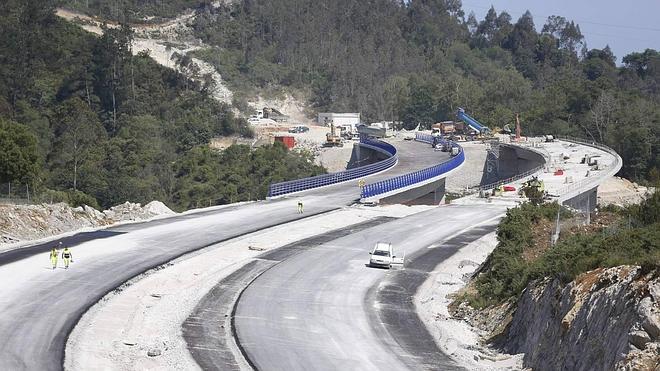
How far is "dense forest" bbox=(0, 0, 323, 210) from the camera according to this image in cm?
9400

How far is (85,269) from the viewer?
48188mm

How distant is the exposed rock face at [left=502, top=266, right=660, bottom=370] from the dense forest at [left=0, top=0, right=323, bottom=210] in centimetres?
4614

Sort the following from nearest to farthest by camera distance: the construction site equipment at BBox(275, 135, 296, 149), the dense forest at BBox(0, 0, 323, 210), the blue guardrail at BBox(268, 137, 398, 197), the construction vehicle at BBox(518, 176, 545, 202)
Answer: the construction vehicle at BBox(518, 176, 545, 202) → the blue guardrail at BBox(268, 137, 398, 197) → the dense forest at BBox(0, 0, 323, 210) → the construction site equipment at BBox(275, 135, 296, 149)

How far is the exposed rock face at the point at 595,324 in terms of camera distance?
24.8m

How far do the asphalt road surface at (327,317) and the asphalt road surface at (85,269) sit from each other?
645 cm

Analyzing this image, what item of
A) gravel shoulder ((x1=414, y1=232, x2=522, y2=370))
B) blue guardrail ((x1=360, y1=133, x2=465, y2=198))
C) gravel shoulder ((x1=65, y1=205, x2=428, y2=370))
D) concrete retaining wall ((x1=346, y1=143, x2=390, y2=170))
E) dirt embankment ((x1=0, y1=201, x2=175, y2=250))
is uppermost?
dirt embankment ((x1=0, y1=201, x2=175, y2=250))

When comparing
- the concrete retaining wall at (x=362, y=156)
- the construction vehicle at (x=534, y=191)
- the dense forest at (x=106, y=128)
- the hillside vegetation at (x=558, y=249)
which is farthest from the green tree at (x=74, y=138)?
the hillside vegetation at (x=558, y=249)

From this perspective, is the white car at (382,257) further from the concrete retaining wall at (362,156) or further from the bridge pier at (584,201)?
the concrete retaining wall at (362,156)

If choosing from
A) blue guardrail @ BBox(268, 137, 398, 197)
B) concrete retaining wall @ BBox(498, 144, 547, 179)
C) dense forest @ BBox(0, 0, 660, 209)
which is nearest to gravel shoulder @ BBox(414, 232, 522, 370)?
blue guardrail @ BBox(268, 137, 398, 197)

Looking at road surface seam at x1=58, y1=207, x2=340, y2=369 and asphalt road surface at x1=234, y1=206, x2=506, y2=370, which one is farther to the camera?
road surface seam at x1=58, y1=207, x2=340, y2=369

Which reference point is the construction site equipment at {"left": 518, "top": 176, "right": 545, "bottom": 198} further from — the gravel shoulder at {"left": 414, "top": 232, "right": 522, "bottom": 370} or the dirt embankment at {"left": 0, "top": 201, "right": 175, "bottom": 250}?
the dirt embankment at {"left": 0, "top": 201, "right": 175, "bottom": 250}

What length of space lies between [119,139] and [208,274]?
70.5 m

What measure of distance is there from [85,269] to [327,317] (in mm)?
14637

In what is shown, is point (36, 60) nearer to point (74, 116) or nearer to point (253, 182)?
point (74, 116)
